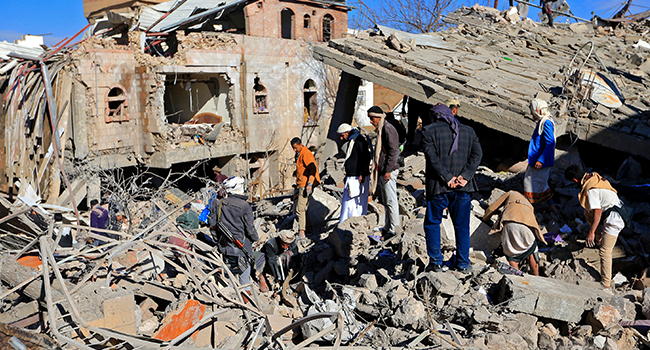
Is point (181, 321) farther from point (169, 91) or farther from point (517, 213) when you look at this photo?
point (169, 91)

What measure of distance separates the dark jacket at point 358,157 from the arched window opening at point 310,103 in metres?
14.4

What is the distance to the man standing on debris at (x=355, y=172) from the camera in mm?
6926

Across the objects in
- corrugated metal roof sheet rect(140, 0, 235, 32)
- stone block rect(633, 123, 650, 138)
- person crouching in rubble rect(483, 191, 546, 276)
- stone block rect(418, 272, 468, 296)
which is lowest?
stone block rect(418, 272, 468, 296)

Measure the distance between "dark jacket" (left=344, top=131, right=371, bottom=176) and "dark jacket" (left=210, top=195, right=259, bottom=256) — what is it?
5.37 feet

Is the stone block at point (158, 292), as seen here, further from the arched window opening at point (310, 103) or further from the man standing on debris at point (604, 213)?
the arched window opening at point (310, 103)

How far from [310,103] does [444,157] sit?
16957 mm

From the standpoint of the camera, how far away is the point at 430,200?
15.7 feet

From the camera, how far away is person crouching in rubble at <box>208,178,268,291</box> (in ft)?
20.9

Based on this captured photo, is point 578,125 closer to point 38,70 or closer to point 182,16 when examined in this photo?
point 38,70

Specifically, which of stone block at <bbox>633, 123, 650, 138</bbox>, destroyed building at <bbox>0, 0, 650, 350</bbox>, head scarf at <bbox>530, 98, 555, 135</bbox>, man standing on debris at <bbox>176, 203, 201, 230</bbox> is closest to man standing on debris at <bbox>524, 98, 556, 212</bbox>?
head scarf at <bbox>530, 98, 555, 135</bbox>

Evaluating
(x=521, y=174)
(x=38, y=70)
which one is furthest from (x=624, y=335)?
(x=38, y=70)

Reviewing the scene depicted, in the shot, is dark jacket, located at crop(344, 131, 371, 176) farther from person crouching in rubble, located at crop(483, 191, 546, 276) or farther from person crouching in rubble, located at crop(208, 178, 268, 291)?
person crouching in rubble, located at crop(483, 191, 546, 276)

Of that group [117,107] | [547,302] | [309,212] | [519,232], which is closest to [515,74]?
[309,212]

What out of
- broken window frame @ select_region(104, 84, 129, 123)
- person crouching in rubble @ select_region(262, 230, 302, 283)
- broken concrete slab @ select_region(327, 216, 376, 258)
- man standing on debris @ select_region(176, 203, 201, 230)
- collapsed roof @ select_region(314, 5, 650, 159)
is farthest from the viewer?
broken window frame @ select_region(104, 84, 129, 123)
